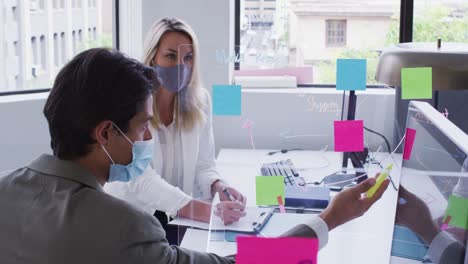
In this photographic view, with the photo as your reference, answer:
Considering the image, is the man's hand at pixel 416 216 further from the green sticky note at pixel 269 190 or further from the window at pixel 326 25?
the window at pixel 326 25

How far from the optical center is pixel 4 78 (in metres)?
3.52

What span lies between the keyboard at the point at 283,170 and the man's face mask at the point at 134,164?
1.63ft

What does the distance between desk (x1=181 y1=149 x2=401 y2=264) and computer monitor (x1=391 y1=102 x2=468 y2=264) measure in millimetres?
171

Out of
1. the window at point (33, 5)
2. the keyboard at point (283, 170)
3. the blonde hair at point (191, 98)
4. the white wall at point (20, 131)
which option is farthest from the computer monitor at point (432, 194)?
the window at point (33, 5)

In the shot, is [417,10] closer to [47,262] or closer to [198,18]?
[198,18]

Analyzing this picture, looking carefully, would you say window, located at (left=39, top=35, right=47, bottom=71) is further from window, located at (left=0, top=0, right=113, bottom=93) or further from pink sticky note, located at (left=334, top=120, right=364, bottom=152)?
pink sticky note, located at (left=334, top=120, right=364, bottom=152)

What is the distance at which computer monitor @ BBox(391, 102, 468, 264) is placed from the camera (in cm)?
120

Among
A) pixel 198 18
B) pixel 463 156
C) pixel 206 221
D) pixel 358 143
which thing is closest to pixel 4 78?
pixel 198 18

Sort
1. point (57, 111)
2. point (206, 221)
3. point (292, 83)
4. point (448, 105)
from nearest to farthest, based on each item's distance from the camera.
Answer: point (57, 111) < point (206, 221) < point (448, 105) < point (292, 83)

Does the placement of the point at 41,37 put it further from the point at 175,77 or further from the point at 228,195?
the point at 228,195

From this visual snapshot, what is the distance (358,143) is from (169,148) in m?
0.64

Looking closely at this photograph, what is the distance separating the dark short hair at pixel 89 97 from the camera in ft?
4.39

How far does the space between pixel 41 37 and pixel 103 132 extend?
2.48 m

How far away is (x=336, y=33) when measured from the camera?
3.65 meters
